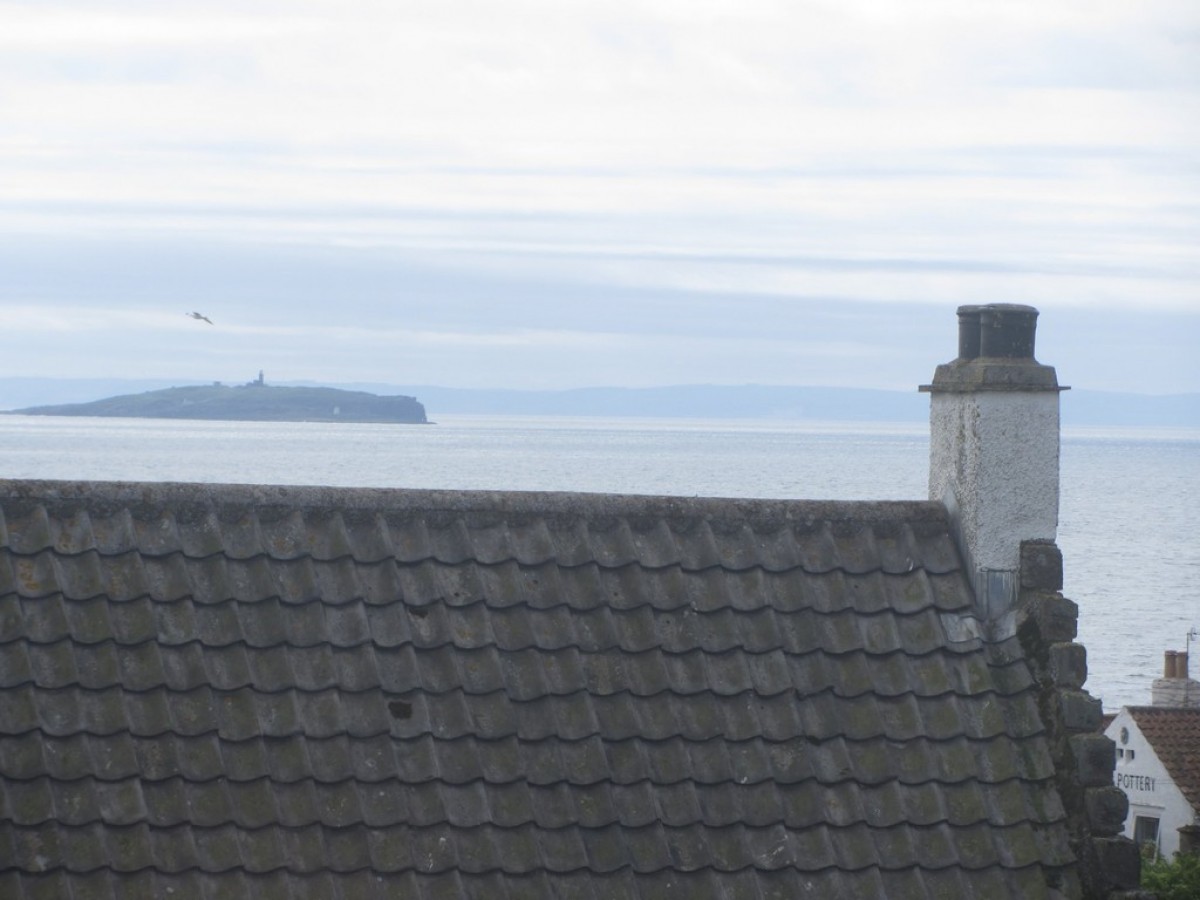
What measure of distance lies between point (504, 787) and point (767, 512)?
79.1 inches

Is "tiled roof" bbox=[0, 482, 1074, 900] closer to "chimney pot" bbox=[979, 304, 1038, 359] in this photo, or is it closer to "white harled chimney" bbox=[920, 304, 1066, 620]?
"white harled chimney" bbox=[920, 304, 1066, 620]

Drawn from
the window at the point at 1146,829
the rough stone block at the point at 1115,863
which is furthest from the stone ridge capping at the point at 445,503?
the window at the point at 1146,829

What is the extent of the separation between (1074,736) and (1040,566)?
899mm

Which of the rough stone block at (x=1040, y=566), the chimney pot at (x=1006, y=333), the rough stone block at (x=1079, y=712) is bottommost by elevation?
the rough stone block at (x=1079, y=712)

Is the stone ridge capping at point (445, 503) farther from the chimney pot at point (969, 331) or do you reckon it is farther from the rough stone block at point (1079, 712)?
the rough stone block at point (1079, 712)

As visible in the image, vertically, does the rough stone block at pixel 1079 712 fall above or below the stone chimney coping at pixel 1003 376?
below

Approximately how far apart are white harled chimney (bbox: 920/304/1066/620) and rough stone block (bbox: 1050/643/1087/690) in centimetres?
37

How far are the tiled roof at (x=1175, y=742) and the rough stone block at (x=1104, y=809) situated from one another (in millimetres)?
35674

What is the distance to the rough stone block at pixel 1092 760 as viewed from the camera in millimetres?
6957

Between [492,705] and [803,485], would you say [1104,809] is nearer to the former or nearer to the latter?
[492,705]

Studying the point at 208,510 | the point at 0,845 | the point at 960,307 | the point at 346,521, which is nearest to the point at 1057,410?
the point at 960,307

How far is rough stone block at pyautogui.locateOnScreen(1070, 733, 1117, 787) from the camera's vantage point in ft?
22.8

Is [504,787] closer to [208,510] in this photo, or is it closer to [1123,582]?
[208,510]

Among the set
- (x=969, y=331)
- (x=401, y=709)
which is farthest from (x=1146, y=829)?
(x=401, y=709)
